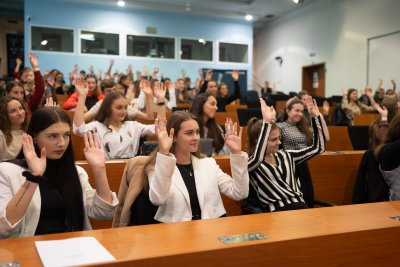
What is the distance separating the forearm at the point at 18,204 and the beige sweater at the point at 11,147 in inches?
61.4

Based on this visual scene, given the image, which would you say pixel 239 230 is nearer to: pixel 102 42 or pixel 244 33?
pixel 102 42

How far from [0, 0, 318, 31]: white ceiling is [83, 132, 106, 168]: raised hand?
10.0 m

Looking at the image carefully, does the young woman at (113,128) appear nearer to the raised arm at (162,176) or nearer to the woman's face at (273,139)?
the woman's face at (273,139)

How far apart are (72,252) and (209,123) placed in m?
2.75

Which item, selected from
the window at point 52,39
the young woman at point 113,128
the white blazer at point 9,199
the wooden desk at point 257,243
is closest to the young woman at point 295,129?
the young woman at point 113,128

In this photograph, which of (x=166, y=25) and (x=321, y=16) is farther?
(x=166, y=25)

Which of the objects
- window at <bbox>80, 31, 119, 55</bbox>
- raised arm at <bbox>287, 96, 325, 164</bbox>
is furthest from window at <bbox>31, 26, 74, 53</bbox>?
raised arm at <bbox>287, 96, 325, 164</bbox>

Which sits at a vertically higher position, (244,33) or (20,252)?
(244,33)

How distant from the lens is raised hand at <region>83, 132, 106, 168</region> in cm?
164

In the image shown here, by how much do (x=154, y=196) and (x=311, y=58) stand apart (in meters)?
11.1

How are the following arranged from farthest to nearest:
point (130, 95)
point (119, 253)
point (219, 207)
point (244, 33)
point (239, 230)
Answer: point (244, 33) → point (130, 95) → point (219, 207) → point (239, 230) → point (119, 253)

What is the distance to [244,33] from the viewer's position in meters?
13.1

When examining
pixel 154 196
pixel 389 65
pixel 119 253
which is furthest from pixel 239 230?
pixel 389 65

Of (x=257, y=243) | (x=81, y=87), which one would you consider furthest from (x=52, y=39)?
(x=257, y=243)
